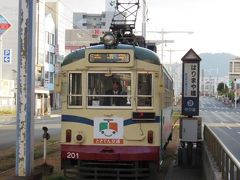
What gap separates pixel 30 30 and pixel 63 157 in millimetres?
2980

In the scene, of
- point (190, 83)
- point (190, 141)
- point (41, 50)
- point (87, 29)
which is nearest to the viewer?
point (190, 141)

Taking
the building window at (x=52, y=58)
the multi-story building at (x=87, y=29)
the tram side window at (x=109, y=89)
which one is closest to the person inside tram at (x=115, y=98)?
the tram side window at (x=109, y=89)

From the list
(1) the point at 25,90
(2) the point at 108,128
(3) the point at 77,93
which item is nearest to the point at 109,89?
(3) the point at 77,93

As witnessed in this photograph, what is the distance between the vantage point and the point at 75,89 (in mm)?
11789

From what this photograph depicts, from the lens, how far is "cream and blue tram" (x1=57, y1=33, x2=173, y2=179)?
37.3ft

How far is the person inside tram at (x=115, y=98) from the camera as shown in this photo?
11602mm

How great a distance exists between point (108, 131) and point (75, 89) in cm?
122

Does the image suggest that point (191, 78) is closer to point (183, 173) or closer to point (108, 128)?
point (183, 173)

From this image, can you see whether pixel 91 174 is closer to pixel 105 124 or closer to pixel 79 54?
pixel 105 124

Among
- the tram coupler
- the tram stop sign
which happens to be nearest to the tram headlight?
the tram stop sign

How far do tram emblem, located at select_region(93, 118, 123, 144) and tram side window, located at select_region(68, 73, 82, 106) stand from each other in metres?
0.65

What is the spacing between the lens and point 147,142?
11.4 m

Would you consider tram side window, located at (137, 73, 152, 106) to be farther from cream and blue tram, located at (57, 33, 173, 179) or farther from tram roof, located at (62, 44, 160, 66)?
tram roof, located at (62, 44, 160, 66)

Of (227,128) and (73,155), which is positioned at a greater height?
(73,155)
